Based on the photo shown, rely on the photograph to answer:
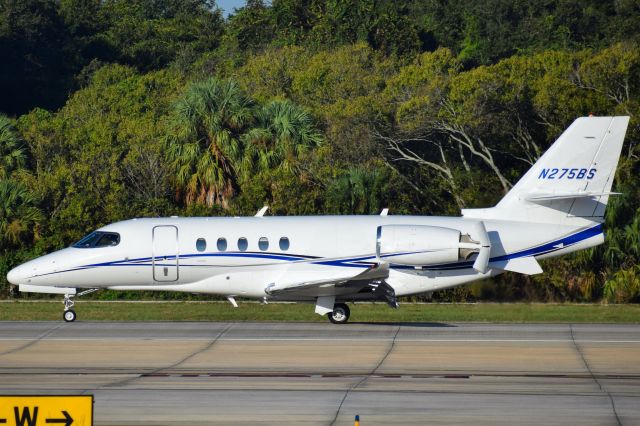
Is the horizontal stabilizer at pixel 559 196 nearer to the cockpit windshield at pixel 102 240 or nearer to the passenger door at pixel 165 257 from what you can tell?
the passenger door at pixel 165 257

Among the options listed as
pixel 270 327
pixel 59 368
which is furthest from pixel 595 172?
pixel 59 368

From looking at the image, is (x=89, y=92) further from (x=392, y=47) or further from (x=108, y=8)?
(x=108, y=8)

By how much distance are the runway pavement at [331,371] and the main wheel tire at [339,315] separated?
48 cm

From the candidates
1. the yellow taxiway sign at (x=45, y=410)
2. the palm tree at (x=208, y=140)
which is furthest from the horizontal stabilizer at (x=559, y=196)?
the yellow taxiway sign at (x=45, y=410)

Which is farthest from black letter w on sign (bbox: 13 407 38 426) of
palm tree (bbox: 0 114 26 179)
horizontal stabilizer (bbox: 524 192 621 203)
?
palm tree (bbox: 0 114 26 179)

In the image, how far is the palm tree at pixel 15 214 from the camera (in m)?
38.2

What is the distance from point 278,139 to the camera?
4419 cm

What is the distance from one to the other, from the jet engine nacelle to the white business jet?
2 centimetres

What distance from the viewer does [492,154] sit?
48094 millimetres

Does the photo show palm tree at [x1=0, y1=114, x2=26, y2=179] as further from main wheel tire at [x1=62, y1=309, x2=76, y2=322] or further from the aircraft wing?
the aircraft wing

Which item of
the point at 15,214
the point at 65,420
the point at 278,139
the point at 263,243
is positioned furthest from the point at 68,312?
the point at 65,420

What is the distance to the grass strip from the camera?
1172 inches

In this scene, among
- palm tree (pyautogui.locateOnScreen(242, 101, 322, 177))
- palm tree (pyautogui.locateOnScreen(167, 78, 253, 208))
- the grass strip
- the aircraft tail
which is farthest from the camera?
palm tree (pyautogui.locateOnScreen(242, 101, 322, 177))

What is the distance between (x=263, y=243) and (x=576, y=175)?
787 centimetres
